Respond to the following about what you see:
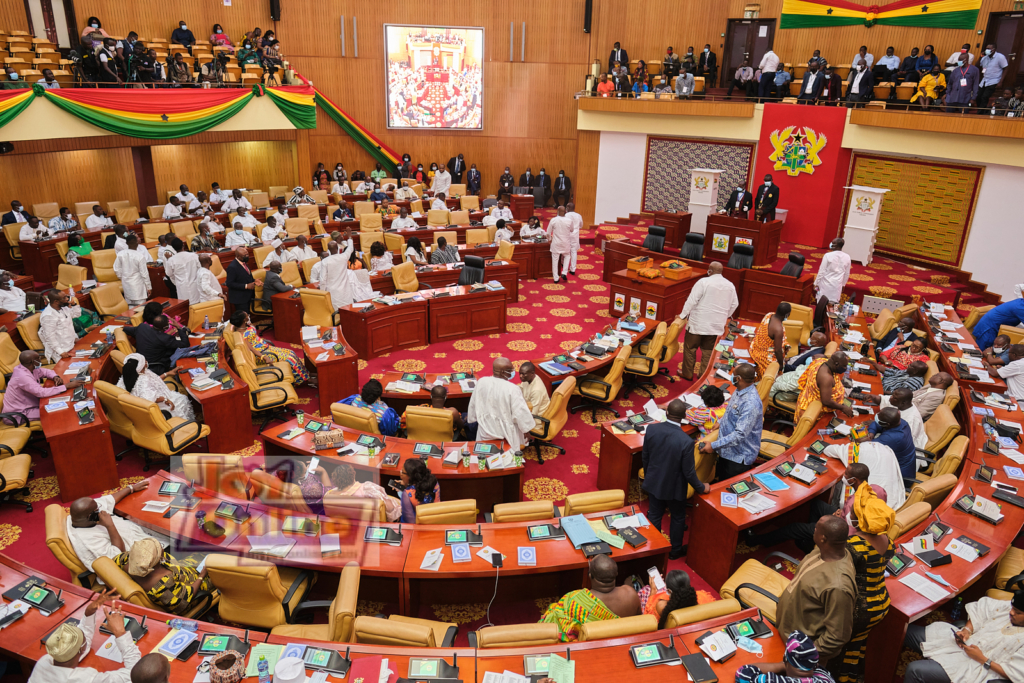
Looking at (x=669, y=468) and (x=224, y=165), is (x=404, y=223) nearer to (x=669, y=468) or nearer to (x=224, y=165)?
(x=224, y=165)

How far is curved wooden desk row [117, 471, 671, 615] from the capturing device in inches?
180

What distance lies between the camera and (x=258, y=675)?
3646mm

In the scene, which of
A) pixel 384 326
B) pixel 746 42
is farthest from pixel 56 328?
pixel 746 42

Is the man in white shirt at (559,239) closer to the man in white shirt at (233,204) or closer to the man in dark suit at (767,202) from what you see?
the man in dark suit at (767,202)

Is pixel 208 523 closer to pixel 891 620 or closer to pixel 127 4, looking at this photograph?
pixel 891 620

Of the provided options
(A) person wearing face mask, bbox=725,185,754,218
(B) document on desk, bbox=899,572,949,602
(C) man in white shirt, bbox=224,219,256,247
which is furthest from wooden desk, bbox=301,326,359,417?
(A) person wearing face mask, bbox=725,185,754,218

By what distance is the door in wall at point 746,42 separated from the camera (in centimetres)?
1808

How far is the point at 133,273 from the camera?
9961 mm

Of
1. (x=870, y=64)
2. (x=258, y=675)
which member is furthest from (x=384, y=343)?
(x=870, y=64)

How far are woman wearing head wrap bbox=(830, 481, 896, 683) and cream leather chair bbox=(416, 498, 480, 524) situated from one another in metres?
2.65

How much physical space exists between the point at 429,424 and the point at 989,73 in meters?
13.9

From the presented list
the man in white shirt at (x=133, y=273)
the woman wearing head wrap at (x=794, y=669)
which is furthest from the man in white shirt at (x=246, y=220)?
the woman wearing head wrap at (x=794, y=669)

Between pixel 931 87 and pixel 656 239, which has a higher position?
pixel 931 87

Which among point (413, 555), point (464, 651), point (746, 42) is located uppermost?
point (746, 42)
